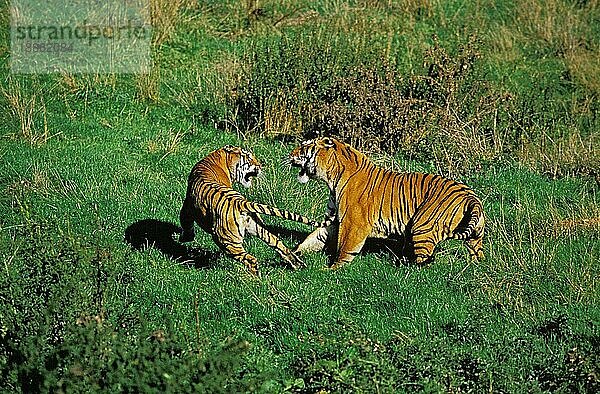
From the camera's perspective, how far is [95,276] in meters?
5.47

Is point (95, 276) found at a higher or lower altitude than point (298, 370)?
higher

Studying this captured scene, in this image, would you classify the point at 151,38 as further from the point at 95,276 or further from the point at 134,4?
the point at 95,276

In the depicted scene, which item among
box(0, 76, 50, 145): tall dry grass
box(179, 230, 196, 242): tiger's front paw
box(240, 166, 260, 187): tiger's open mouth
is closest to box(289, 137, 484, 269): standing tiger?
box(240, 166, 260, 187): tiger's open mouth

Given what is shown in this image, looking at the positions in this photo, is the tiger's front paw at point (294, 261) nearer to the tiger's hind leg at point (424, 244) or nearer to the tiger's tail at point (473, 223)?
the tiger's hind leg at point (424, 244)

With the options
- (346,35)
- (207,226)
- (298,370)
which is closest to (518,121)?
(346,35)

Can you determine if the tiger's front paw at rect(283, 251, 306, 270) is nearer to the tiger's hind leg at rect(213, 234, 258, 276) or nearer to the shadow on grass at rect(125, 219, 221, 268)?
the tiger's hind leg at rect(213, 234, 258, 276)

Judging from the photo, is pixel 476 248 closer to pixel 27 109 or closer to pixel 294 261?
pixel 294 261

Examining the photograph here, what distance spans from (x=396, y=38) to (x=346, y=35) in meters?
1.59

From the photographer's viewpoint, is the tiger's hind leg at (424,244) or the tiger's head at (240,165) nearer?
the tiger's hind leg at (424,244)

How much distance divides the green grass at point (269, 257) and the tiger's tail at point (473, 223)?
27cm

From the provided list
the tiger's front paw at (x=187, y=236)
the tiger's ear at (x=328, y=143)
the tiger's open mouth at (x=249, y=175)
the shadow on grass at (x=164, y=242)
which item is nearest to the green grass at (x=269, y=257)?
the shadow on grass at (x=164, y=242)

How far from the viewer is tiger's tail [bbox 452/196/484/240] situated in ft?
21.7

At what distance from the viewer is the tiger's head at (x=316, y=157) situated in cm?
738

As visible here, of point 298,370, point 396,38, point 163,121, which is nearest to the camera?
point 298,370
